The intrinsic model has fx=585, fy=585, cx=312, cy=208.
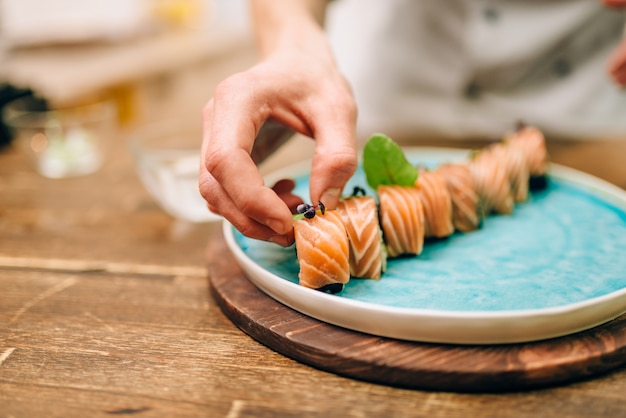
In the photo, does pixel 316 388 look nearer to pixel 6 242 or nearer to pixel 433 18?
pixel 6 242

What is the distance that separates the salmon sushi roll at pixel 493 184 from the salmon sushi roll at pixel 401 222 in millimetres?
226

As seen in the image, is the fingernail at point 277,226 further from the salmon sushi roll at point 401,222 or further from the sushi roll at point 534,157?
the sushi roll at point 534,157

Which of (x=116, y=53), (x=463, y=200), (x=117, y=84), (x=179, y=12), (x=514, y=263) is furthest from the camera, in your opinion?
(x=179, y=12)

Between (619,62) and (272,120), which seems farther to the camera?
(619,62)

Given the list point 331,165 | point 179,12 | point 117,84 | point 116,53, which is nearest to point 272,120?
point 331,165

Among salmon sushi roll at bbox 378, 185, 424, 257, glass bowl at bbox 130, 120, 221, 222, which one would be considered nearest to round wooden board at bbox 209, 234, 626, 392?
salmon sushi roll at bbox 378, 185, 424, 257

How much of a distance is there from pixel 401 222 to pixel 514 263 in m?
0.21

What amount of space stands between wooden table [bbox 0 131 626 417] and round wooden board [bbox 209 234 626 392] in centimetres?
1

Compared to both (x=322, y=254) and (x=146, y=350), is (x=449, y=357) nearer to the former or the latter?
(x=322, y=254)

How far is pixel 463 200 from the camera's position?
1.14m

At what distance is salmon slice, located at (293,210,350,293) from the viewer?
883mm

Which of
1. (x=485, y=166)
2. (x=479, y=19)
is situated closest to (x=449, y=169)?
(x=485, y=166)

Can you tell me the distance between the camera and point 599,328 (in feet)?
2.68

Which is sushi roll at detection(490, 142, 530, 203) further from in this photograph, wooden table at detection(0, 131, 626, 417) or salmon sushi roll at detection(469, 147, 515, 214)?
wooden table at detection(0, 131, 626, 417)
